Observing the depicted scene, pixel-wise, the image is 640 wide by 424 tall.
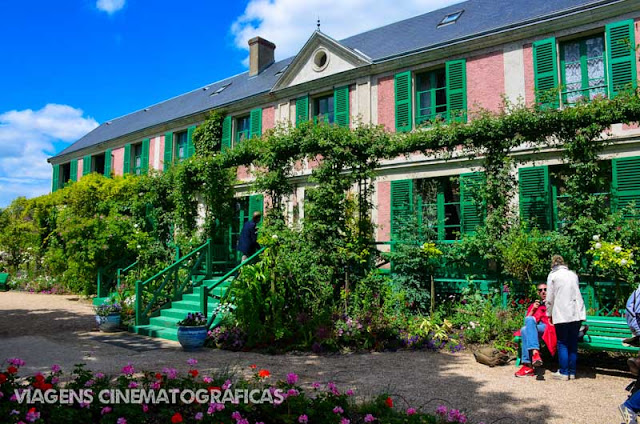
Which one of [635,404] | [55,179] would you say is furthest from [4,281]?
[635,404]

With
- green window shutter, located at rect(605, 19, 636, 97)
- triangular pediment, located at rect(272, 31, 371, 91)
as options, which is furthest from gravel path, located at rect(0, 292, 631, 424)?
triangular pediment, located at rect(272, 31, 371, 91)

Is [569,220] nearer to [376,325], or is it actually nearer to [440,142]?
[440,142]

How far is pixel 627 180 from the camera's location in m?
8.28

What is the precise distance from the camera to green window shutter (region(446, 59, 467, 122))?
10.5 meters

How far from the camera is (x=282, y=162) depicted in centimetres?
955

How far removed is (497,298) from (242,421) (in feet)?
18.2

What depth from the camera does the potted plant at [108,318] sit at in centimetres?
822

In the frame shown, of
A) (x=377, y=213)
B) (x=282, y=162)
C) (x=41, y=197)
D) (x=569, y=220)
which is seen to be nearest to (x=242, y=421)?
(x=569, y=220)

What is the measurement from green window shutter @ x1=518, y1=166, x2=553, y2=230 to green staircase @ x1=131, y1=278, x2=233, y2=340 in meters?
5.69

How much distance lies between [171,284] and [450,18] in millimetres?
10109

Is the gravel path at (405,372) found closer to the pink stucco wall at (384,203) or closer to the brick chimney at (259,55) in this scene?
the pink stucco wall at (384,203)

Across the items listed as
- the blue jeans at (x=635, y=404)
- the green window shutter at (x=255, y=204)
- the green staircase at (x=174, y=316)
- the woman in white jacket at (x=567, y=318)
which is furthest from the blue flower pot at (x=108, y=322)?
the blue jeans at (x=635, y=404)

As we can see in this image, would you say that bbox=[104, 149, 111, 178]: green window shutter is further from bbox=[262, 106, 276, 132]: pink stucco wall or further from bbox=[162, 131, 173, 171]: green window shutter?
bbox=[262, 106, 276, 132]: pink stucco wall

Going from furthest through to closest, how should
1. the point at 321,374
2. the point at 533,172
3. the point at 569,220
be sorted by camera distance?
the point at 533,172
the point at 569,220
the point at 321,374
